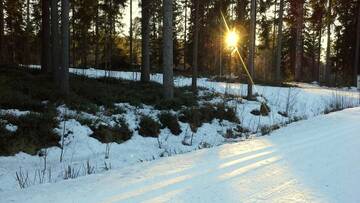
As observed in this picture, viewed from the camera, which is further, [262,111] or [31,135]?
[262,111]

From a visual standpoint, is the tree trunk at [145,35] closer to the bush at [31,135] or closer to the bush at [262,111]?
the bush at [262,111]

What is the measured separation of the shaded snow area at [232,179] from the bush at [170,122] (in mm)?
5115

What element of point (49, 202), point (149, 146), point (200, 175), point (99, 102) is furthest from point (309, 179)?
point (99, 102)

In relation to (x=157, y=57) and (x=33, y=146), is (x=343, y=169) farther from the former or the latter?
(x=157, y=57)

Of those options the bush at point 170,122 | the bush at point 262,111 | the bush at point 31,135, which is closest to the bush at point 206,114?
the bush at point 170,122

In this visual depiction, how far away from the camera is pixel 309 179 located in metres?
5.21

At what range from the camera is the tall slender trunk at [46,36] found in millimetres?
18016

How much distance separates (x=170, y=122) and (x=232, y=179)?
755 cm

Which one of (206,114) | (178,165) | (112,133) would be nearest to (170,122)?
(206,114)

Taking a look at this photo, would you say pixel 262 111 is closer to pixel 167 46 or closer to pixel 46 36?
pixel 167 46

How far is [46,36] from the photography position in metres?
18.4

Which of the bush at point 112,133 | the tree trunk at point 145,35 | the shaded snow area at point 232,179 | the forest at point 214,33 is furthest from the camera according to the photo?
the forest at point 214,33

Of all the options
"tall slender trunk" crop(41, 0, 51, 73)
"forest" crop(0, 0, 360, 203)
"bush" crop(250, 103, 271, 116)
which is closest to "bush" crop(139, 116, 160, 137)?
"forest" crop(0, 0, 360, 203)

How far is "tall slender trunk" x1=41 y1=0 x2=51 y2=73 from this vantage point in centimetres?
1802
